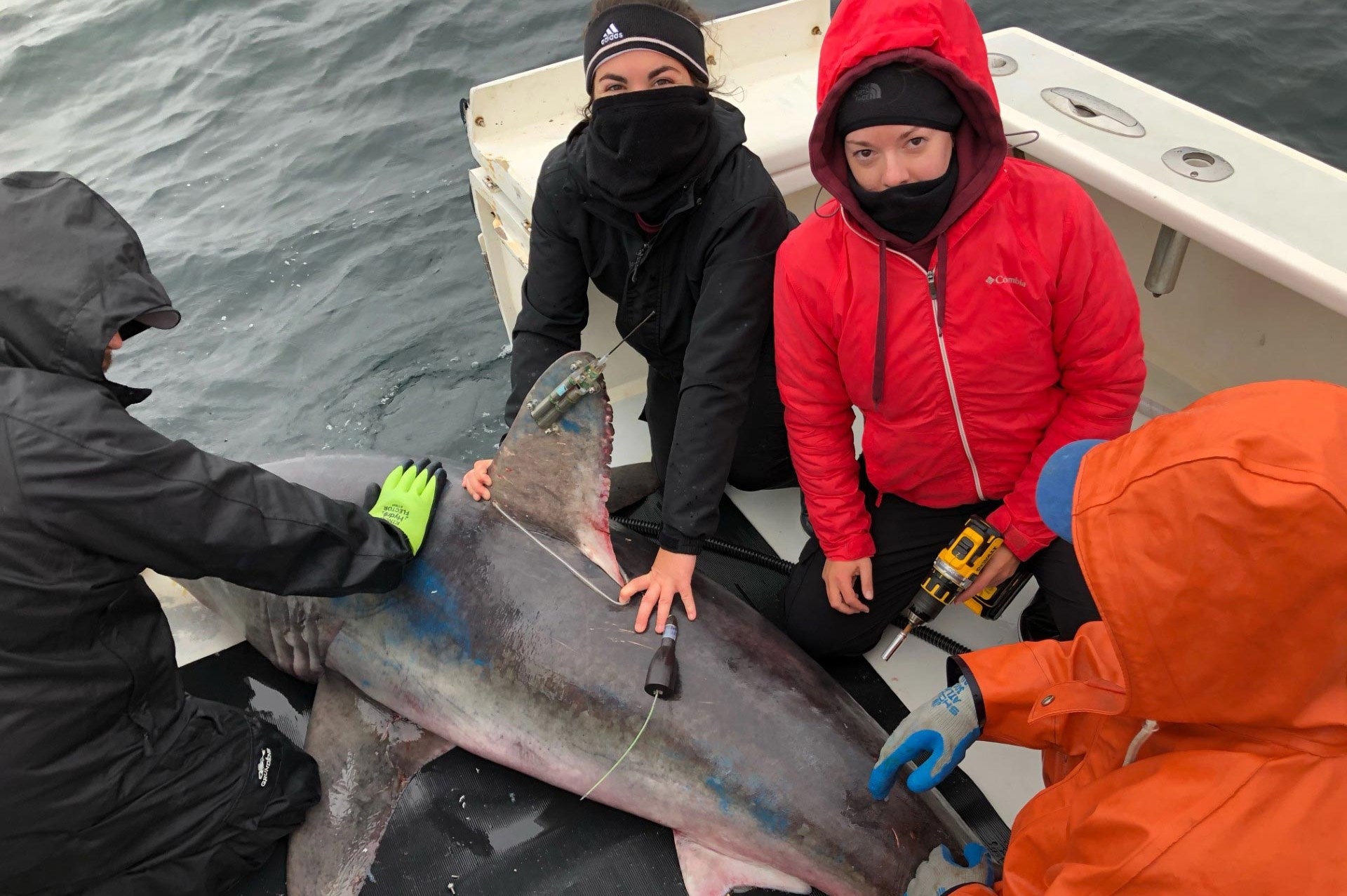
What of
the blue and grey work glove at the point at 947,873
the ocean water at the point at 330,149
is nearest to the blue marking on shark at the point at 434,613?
the blue and grey work glove at the point at 947,873

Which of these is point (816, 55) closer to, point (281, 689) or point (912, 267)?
point (912, 267)

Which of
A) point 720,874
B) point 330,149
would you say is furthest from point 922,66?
point 330,149

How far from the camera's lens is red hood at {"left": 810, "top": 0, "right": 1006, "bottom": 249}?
2.13 m

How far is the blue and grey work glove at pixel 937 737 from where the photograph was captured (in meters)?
2.15

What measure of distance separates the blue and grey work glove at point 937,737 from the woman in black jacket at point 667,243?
756mm

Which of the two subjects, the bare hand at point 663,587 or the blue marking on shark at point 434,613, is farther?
the blue marking on shark at point 434,613

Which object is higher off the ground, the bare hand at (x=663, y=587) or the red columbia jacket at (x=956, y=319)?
the red columbia jacket at (x=956, y=319)

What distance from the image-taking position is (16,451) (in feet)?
6.24

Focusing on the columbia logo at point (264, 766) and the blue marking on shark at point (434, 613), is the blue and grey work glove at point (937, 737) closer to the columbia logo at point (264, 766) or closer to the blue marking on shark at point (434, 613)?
the blue marking on shark at point (434, 613)

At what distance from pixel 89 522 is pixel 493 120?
264 cm

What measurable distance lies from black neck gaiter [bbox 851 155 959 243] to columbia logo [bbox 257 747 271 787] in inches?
91.4

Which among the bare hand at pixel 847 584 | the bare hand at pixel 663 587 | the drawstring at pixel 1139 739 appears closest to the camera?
the drawstring at pixel 1139 739

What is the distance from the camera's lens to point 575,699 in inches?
102

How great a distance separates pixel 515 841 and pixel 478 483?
3.67 ft
